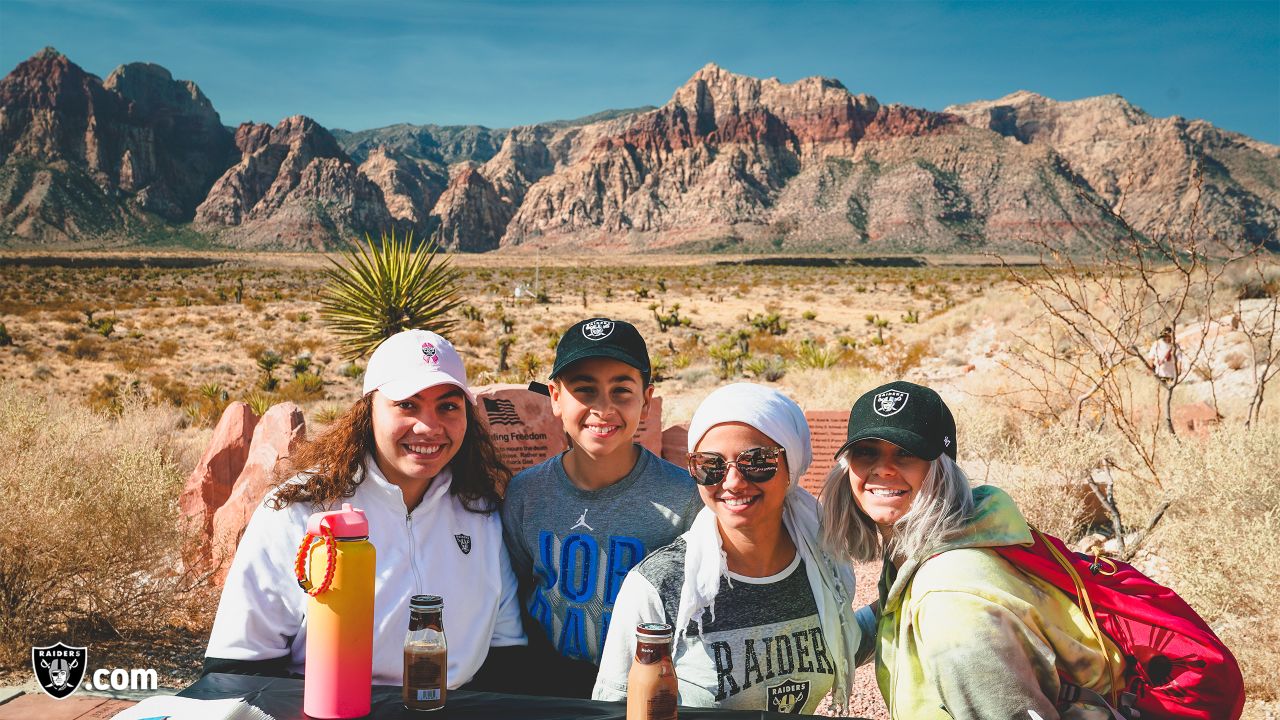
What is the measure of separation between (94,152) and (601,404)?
16856 cm

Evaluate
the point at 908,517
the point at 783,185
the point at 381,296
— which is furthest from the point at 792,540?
the point at 783,185

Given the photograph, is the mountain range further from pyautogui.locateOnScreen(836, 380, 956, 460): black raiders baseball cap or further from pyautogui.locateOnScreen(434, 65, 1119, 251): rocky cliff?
pyautogui.locateOnScreen(836, 380, 956, 460): black raiders baseball cap

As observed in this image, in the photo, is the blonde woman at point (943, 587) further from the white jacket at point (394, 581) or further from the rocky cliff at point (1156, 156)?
the rocky cliff at point (1156, 156)

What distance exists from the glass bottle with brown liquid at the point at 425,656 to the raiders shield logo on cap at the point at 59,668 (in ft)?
9.74

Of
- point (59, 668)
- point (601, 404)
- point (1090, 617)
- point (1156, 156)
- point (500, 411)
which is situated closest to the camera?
point (1090, 617)

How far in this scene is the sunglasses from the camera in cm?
252

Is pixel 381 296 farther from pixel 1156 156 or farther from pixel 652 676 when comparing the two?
pixel 1156 156

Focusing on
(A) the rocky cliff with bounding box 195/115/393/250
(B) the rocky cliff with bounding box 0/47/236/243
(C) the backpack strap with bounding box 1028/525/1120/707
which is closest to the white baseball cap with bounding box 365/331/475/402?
(C) the backpack strap with bounding box 1028/525/1120/707

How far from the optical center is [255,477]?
6.35 metres

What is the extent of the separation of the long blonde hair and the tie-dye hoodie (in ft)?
0.13

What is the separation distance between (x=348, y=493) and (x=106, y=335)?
968 inches

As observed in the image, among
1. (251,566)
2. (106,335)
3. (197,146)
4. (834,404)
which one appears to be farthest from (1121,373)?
(197,146)

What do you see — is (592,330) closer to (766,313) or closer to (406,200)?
(766,313)

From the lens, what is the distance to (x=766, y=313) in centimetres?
3152
